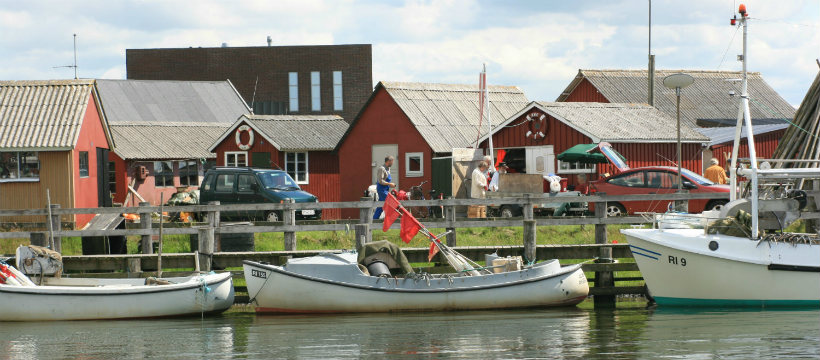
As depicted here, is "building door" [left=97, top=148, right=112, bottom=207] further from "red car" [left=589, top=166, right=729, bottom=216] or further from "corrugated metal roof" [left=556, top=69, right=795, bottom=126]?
"corrugated metal roof" [left=556, top=69, right=795, bottom=126]

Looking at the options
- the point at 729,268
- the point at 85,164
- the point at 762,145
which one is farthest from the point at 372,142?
the point at 729,268

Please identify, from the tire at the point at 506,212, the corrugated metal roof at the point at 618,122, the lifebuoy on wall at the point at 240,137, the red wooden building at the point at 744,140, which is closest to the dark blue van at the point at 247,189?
the tire at the point at 506,212

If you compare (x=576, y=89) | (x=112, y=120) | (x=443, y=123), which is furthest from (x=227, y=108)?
(x=443, y=123)

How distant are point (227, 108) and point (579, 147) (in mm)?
28321

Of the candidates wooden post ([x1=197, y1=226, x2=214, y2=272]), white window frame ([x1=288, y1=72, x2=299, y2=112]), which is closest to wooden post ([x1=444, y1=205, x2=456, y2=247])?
wooden post ([x1=197, y1=226, x2=214, y2=272])

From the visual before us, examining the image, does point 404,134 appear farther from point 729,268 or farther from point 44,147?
point 729,268

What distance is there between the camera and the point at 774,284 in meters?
18.1

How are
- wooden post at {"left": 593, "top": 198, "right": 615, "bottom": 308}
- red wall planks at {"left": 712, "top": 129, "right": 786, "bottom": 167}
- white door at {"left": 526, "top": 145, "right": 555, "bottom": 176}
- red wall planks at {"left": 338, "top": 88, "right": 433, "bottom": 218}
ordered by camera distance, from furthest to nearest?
red wall planks at {"left": 712, "top": 129, "right": 786, "bottom": 167}
red wall planks at {"left": 338, "top": 88, "right": 433, "bottom": 218}
white door at {"left": 526, "top": 145, "right": 555, "bottom": 176}
wooden post at {"left": 593, "top": 198, "right": 615, "bottom": 308}

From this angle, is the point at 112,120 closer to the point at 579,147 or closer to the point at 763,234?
the point at 579,147

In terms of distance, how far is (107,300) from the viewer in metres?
18.5

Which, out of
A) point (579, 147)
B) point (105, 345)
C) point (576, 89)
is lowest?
point (105, 345)

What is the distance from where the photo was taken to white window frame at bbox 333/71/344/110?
6462 centimetres

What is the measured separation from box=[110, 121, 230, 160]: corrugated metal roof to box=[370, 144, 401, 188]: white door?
32.9ft

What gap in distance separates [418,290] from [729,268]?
492 cm
